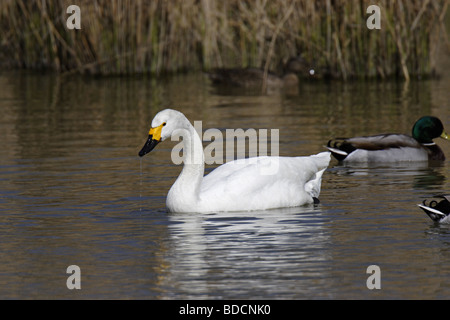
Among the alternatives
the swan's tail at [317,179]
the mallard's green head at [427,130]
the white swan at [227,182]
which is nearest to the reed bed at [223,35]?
the mallard's green head at [427,130]

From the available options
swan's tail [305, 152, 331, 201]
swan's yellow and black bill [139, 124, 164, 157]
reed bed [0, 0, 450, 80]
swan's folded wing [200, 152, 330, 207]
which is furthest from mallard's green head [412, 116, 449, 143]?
reed bed [0, 0, 450, 80]

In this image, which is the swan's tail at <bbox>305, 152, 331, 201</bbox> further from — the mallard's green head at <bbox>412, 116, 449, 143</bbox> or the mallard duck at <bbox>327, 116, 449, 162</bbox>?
the mallard's green head at <bbox>412, 116, 449, 143</bbox>

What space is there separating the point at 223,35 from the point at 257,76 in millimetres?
1142

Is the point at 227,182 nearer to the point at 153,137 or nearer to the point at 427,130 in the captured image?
the point at 153,137

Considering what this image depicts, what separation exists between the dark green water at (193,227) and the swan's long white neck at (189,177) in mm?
156

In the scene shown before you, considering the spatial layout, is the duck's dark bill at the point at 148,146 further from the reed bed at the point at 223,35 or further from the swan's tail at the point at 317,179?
the reed bed at the point at 223,35

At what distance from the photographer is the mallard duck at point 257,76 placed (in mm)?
22281

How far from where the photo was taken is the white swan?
950cm

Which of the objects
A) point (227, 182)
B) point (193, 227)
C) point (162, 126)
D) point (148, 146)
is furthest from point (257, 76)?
point (193, 227)

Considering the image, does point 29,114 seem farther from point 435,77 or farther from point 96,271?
point 96,271

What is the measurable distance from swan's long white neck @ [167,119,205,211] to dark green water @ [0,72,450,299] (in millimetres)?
156

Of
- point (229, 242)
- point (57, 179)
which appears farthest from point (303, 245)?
point (57, 179)

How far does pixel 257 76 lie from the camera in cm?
2212

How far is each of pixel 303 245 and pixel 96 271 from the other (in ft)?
5.68
